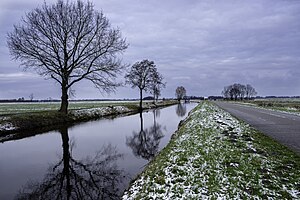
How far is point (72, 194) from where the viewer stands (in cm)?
839

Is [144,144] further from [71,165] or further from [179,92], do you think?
[179,92]

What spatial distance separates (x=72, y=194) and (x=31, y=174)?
10.9 feet

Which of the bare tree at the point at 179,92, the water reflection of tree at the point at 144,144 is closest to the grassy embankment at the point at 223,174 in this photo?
the water reflection of tree at the point at 144,144

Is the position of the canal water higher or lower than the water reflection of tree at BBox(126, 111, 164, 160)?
higher

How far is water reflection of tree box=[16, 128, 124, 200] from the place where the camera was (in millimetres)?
8383

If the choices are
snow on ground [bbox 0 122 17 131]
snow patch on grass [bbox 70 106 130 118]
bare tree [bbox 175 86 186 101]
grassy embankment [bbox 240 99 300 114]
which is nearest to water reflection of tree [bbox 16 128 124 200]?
snow on ground [bbox 0 122 17 131]

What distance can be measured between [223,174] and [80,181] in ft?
18.4

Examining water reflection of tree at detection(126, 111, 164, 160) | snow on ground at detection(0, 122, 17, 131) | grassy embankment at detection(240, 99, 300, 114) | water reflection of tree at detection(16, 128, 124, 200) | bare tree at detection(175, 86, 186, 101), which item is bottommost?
water reflection of tree at detection(126, 111, 164, 160)

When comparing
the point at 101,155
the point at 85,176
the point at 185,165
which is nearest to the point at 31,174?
the point at 85,176

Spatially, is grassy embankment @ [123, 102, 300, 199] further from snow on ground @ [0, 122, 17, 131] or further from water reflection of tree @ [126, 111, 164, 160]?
snow on ground @ [0, 122, 17, 131]

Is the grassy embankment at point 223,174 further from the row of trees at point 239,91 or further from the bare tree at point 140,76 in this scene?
the row of trees at point 239,91

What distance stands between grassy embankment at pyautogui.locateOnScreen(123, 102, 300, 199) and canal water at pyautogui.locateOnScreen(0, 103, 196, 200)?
1791 mm

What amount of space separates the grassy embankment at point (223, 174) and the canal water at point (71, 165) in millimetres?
1791

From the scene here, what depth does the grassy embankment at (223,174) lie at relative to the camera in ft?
21.5
